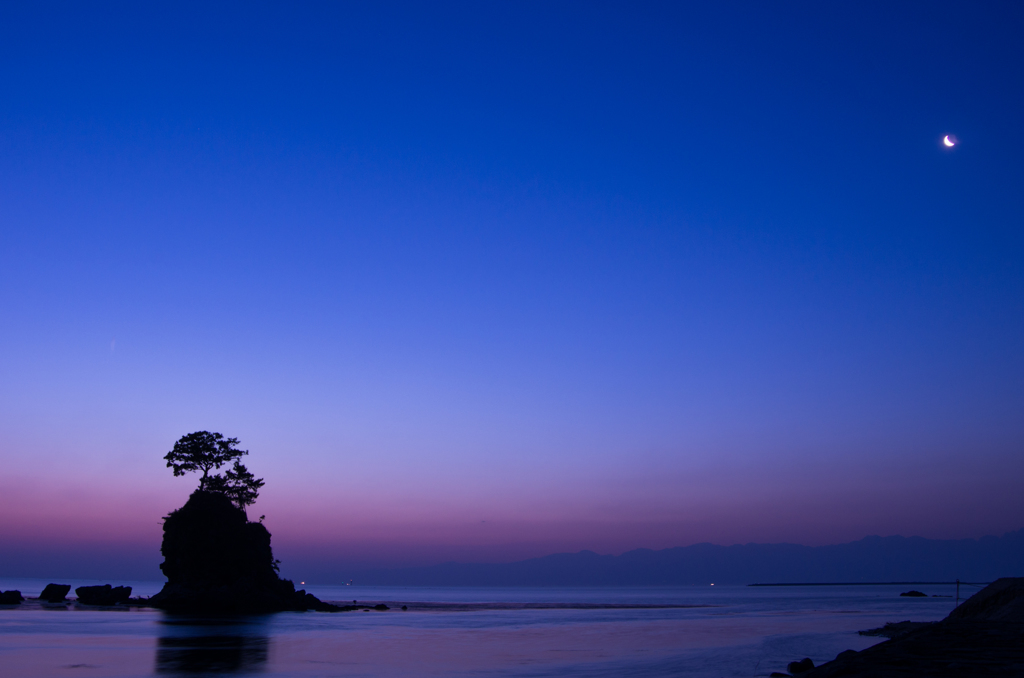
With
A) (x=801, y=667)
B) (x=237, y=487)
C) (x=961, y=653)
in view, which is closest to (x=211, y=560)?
(x=237, y=487)

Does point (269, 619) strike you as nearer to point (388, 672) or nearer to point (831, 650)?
point (388, 672)

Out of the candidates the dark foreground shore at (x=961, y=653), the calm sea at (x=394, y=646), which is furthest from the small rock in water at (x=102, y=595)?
the dark foreground shore at (x=961, y=653)

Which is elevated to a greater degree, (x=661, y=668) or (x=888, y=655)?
(x=888, y=655)

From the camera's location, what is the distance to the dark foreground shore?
15.8 m

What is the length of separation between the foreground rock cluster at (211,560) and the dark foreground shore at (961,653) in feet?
198

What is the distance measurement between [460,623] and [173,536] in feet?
96.6

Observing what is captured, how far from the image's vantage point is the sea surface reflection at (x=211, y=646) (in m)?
30.6

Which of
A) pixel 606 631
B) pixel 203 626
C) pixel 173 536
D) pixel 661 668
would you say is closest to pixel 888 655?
pixel 661 668

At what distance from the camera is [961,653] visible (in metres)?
19.1

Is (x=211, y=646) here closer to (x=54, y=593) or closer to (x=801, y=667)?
(x=801, y=667)

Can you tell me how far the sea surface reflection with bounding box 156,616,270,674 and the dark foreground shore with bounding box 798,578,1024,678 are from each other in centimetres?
2334

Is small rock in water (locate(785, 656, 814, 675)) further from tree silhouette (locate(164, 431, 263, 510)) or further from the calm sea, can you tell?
tree silhouette (locate(164, 431, 263, 510))

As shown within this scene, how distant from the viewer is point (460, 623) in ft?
212

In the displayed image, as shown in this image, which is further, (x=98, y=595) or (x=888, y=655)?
(x=98, y=595)
